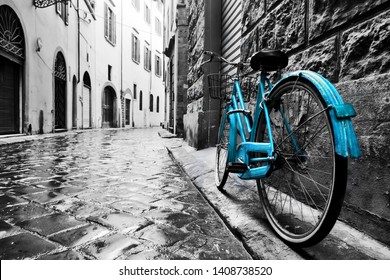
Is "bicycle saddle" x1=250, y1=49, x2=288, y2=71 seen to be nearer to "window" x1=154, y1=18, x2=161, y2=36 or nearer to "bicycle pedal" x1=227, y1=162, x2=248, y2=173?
"bicycle pedal" x1=227, y1=162, x2=248, y2=173

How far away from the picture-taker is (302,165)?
1.60 m

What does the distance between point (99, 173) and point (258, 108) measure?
222 cm

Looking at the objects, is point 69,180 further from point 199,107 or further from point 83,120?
point 83,120

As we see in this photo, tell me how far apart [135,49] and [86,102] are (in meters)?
8.48

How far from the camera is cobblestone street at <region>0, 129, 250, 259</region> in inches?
62.1

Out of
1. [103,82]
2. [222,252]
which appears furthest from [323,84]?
[103,82]

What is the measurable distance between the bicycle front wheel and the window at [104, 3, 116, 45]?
54.6 ft

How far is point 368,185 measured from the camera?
5.15 feet

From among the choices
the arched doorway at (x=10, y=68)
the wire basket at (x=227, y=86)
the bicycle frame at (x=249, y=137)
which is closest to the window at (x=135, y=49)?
the arched doorway at (x=10, y=68)

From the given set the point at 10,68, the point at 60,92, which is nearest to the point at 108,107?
the point at 60,92

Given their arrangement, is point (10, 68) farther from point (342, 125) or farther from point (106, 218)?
point (342, 125)

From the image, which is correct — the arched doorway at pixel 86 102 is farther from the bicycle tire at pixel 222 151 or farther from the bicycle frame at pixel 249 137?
the bicycle frame at pixel 249 137

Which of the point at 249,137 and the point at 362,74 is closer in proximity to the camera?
the point at 362,74

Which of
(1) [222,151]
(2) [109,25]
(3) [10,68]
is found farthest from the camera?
(2) [109,25]
